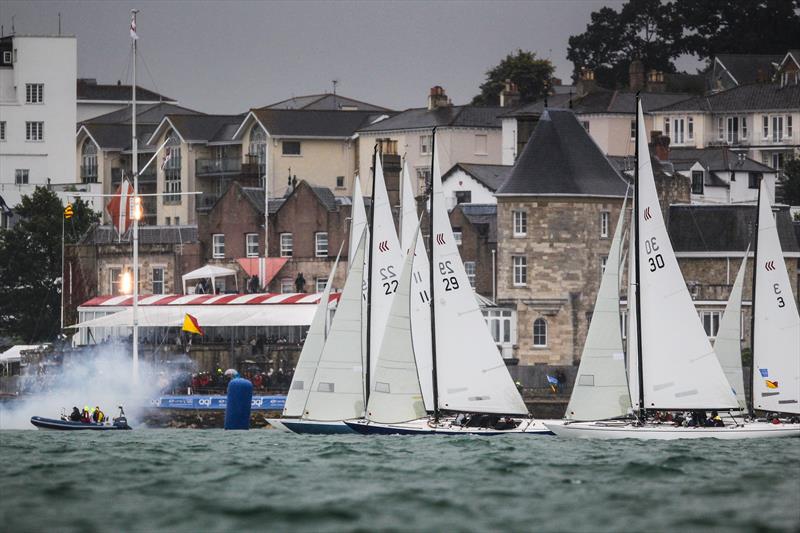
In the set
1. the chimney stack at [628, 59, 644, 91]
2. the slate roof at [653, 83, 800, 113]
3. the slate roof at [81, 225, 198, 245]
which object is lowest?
the slate roof at [81, 225, 198, 245]

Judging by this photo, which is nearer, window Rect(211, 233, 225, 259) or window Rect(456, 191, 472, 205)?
window Rect(211, 233, 225, 259)

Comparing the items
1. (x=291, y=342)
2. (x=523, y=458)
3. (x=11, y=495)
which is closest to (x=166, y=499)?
(x=11, y=495)

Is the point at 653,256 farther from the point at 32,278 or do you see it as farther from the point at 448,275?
the point at 32,278

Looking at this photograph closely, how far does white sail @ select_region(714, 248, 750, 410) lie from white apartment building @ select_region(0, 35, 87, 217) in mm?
74099

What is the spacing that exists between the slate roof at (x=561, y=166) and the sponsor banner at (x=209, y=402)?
14.8 metres

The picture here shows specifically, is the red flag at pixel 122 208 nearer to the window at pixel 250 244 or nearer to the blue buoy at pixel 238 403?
the window at pixel 250 244

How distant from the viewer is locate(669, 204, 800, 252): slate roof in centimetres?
8750

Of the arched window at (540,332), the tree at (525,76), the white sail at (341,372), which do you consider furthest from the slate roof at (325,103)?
the white sail at (341,372)

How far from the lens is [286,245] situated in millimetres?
95812

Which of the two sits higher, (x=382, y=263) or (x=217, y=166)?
(x=217, y=166)

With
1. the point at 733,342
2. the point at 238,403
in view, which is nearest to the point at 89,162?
the point at 238,403

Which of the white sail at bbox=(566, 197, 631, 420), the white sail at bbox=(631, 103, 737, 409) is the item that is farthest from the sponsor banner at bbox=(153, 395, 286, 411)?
the white sail at bbox=(631, 103, 737, 409)

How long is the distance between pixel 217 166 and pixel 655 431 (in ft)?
240

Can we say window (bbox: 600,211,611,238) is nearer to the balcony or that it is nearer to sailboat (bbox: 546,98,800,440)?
sailboat (bbox: 546,98,800,440)
